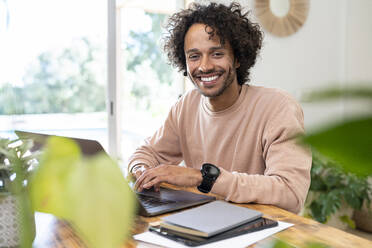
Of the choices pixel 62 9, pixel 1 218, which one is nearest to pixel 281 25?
pixel 62 9

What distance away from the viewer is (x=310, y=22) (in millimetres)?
3121

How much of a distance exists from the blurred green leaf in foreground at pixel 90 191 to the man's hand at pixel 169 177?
3.49 ft

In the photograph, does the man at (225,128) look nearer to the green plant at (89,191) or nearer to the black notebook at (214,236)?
the black notebook at (214,236)

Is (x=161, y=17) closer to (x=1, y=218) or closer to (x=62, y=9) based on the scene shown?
(x=62, y=9)

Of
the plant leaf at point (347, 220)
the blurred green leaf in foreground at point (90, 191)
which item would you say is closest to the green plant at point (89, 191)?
the blurred green leaf in foreground at point (90, 191)

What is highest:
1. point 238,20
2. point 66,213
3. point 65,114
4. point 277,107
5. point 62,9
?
point 62,9

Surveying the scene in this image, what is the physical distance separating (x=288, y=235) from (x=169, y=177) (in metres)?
0.47

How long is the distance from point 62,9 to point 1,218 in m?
2.74

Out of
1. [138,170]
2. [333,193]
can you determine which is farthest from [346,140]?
[333,193]

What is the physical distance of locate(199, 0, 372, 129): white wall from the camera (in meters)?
3.04

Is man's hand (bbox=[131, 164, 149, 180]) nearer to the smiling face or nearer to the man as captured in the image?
the man

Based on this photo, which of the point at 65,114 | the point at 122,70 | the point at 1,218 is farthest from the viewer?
the point at 122,70

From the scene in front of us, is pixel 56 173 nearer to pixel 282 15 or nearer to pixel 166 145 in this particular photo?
pixel 166 145

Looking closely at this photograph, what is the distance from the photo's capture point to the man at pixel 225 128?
3.95ft
